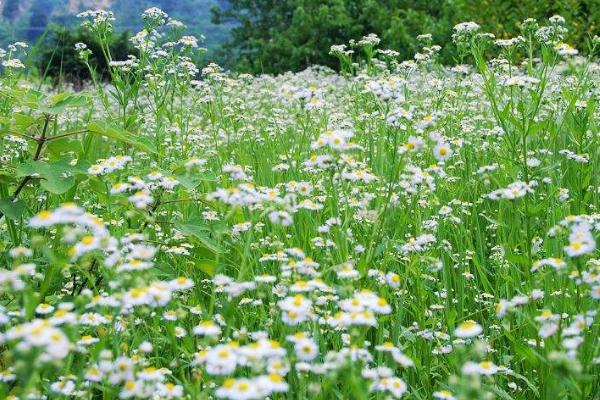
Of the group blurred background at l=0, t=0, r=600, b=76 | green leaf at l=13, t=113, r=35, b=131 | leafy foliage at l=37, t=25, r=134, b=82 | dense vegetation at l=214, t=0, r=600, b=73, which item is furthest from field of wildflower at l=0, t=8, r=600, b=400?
leafy foliage at l=37, t=25, r=134, b=82

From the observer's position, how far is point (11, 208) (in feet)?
8.31

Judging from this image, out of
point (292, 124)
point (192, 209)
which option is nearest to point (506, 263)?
point (192, 209)

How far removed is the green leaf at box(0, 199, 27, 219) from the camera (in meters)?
2.51

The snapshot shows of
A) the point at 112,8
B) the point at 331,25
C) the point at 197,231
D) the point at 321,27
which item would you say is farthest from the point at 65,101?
the point at 112,8

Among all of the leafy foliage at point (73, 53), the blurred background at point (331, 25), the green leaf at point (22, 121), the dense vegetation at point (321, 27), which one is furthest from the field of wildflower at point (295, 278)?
the leafy foliage at point (73, 53)

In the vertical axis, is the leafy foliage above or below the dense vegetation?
below

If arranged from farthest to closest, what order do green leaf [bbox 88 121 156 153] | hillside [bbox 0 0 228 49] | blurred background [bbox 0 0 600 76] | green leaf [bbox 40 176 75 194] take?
1. hillside [bbox 0 0 228 49]
2. blurred background [bbox 0 0 600 76]
3. green leaf [bbox 88 121 156 153]
4. green leaf [bbox 40 176 75 194]

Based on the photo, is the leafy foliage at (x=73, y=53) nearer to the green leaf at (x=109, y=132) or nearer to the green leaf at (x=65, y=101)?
the green leaf at (x=65, y=101)

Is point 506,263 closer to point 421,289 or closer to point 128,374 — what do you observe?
point 421,289

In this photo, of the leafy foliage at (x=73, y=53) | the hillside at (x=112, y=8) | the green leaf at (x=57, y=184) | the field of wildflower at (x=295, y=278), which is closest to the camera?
the field of wildflower at (x=295, y=278)

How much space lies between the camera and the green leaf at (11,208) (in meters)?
2.51

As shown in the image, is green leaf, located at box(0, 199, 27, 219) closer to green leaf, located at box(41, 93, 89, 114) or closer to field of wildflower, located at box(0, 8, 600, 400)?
field of wildflower, located at box(0, 8, 600, 400)

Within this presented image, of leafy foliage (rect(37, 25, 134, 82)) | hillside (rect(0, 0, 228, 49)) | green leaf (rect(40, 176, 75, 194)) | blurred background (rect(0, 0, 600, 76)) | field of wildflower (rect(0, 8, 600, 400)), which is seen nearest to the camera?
field of wildflower (rect(0, 8, 600, 400))

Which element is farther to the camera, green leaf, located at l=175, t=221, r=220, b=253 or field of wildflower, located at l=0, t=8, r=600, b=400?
green leaf, located at l=175, t=221, r=220, b=253
